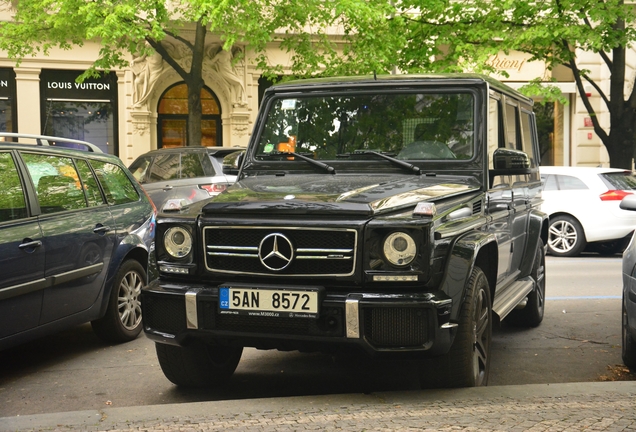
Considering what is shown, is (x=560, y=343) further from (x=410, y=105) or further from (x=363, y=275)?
(x=363, y=275)

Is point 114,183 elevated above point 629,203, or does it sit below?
above

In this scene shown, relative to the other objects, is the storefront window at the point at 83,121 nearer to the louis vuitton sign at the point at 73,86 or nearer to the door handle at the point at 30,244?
the louis vuitton sign at the point at 73,86

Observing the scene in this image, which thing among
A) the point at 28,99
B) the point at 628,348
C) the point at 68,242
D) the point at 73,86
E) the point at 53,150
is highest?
the point at 73,86

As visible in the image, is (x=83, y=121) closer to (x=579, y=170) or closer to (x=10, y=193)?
(x=579, y=170)

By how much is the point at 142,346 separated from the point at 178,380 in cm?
175

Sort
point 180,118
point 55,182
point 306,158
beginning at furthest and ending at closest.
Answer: point 180,118, point 55,182, point 306,158

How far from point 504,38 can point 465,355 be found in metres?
14.2

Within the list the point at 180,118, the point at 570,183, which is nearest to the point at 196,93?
the point at 180,118

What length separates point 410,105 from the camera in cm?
590

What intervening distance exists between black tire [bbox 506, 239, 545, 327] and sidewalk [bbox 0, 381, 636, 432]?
297 centimetres

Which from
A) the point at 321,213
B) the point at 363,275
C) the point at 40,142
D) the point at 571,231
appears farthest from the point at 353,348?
the point at 571,231

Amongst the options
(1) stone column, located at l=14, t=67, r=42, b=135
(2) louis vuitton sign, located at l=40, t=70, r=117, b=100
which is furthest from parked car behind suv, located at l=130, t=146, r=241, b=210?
(2) louis vuitton sign, located at l=40, t=70, r=117, b=100

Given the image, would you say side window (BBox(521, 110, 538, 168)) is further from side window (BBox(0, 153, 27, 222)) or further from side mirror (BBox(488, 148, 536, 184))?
side window (BBox(0, 153, 27, 222))

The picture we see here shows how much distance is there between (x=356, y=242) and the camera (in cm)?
446
